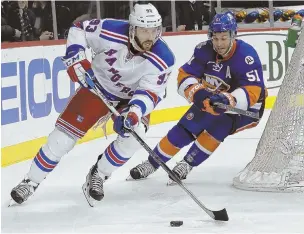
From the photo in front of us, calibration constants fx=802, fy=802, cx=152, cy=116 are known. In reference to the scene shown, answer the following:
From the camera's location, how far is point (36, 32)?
5867 mm

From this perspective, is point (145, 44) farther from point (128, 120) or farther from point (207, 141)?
point (207, 141)

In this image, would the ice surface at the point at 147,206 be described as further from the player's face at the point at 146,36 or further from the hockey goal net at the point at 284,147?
the player's face at the point at 146,36

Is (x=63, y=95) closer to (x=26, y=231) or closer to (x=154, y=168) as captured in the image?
(x=154, y=168)

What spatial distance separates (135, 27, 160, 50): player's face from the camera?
3299 mm

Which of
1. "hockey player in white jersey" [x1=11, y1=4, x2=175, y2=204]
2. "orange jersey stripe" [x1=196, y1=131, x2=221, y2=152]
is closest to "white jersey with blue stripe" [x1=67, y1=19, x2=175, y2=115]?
"hockey player in white jersey" [x1=11, y1=4, x2=175, y2=204]

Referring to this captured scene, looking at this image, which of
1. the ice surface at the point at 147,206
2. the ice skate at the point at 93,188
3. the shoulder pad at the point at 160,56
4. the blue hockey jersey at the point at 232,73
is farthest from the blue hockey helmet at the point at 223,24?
the ice skate at the point at 93,188

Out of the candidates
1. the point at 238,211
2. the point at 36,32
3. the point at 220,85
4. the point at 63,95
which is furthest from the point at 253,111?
the point at 36,32

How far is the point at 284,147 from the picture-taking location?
3.68 m

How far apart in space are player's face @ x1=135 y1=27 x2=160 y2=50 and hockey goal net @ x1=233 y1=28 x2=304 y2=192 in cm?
81

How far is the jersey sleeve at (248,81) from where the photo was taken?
3719 millimetres

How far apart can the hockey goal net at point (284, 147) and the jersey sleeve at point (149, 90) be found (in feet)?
2.12

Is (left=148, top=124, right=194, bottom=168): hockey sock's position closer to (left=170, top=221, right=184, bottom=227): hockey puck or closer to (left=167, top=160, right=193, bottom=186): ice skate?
(left=167, top=160, right=193, bottom=186): ice skate

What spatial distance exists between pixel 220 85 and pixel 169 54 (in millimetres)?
544

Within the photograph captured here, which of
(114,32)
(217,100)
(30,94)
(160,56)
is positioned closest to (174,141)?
(217,100)
